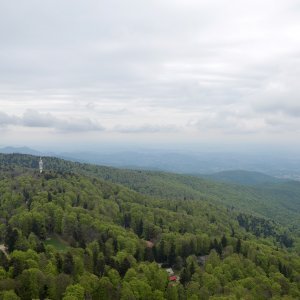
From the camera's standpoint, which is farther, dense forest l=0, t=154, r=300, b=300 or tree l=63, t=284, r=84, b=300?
dense forest l=0, t=154, r=300, b=300

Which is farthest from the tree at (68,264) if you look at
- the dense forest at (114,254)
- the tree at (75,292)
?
the tree at (75,292)

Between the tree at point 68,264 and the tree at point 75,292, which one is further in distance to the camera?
the tree at point 68,264

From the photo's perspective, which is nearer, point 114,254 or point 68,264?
point 68,264

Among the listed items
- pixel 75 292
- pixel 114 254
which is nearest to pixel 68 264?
pixel 75 292

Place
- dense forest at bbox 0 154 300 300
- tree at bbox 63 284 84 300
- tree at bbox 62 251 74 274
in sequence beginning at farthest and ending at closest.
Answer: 1. tree at bbox 62 251 74 274
2. dense forest at bbox 0 154 300 300
3. tree at bbox 63 284 84 300

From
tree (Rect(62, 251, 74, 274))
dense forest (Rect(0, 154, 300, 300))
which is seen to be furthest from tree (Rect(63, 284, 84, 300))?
tree (Rect(62, 251, 74, 274))

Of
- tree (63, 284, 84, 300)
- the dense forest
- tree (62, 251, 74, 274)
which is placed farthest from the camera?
tree (62, 251, 74, 274)

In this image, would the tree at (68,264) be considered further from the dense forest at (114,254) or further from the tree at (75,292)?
the tree at (75,292)

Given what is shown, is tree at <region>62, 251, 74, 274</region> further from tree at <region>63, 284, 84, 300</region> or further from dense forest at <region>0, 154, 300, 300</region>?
tree at <region>63, 284, 84, 300</region>

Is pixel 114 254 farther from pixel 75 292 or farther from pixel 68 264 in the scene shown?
pixel 75 292

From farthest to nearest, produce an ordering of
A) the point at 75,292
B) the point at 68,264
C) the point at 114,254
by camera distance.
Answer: the point at 114,254, the point at 68,264, the point at 75,292

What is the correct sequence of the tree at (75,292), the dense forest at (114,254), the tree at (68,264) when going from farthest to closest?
the tree at (68,264) < the dense forest at (114,254) < the tree at (75,292)

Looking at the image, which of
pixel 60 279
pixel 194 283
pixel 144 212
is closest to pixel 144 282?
pixel 194 283
